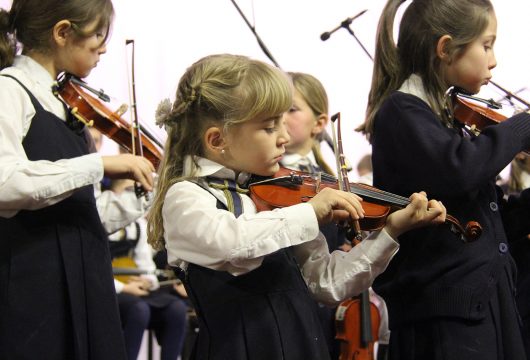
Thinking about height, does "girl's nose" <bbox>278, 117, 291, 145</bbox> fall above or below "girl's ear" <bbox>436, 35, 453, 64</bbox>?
below

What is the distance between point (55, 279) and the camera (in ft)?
4.80

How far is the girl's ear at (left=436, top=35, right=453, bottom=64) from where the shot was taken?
1483mm

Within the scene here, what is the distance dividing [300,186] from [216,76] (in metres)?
0.24

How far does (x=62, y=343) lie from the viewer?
145 cm

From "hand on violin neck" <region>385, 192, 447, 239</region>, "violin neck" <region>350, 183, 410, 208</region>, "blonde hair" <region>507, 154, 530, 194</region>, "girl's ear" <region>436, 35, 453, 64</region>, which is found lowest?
"blonde hair" <region>507, 154, 530, 194</region>

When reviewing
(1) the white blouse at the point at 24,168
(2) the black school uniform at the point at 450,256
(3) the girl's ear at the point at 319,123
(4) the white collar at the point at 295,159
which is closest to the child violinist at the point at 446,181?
(2) the black school uniform at the point at 450,256

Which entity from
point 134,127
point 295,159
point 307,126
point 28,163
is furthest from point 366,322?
point 28,163

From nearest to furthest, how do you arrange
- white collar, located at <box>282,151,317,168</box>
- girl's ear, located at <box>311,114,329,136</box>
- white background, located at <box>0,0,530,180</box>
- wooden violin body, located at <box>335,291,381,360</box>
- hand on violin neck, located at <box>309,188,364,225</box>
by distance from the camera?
1. hand on violin neck, located at <box>309,188,364,225</box>
2. wooden violin body, located at <box>335,291,381,360</box>
3. white collar, located at <box>282,151,317,168</box>
4. girl's ear, located at <box>311,114,329,136</box>
5. white background, located at <box>0,0,530,180</box>

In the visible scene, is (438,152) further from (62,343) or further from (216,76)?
(62,343)

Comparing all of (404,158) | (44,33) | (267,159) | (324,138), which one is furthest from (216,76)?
(324,138)

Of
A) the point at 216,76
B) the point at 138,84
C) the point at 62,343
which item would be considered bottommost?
the point at 62,343

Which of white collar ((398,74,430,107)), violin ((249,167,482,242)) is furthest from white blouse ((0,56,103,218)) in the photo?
white collar ((398,74,430,107))

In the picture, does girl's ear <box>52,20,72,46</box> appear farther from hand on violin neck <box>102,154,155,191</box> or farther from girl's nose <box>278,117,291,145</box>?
girl's nose <box>278,117,291,145</box>

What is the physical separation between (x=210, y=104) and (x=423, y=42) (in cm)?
44
